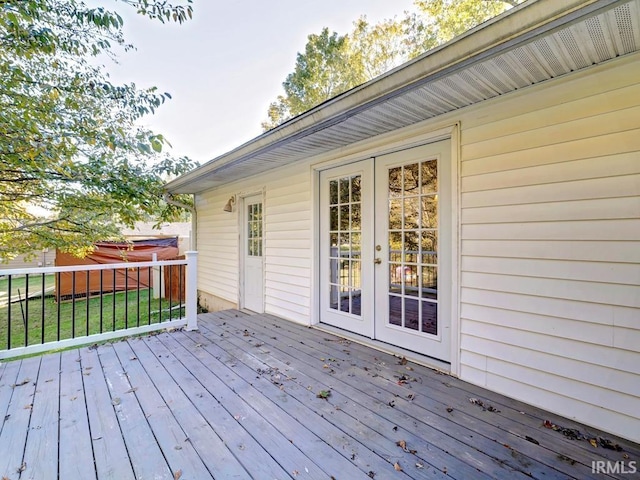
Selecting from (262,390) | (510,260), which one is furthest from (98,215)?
(510,260)

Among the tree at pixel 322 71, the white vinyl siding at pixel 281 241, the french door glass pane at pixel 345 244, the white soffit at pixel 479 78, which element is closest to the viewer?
the white soffit at pixel 479 78

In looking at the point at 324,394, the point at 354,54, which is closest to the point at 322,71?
the point at 354,54

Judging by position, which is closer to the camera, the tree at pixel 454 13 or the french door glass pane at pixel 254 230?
the french door glass pane at pixel 254 230

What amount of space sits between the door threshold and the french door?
5 cm

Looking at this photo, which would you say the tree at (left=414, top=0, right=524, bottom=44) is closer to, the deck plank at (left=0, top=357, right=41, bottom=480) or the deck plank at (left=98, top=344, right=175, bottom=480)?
the deck plank at (left=98, top=344, right=175, bottom=480)

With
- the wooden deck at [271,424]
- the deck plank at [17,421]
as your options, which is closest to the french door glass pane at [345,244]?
the wooden deck at [271,424]

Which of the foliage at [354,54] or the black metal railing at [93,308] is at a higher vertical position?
the foliage at [354,54]

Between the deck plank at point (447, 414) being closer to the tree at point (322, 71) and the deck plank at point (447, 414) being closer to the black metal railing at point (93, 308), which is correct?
the black metal railing at point (93, 308)

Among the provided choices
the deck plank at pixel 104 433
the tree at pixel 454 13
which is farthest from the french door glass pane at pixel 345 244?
the tree at pixel 454 13

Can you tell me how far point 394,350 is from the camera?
2984 mm

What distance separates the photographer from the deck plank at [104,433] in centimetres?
149

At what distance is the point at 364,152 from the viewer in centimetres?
322

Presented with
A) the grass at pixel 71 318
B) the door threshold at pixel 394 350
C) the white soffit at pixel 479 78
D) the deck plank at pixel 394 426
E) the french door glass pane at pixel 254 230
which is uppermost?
the white soffit at pixel 479 78

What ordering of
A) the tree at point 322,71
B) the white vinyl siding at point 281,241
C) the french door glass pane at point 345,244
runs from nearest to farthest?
the french door glass pane at point 345,244 → the white vinyl siding at point 281,241 → the tree at point 322,71
